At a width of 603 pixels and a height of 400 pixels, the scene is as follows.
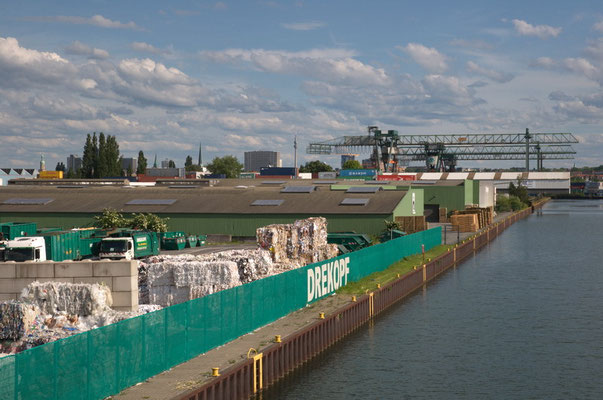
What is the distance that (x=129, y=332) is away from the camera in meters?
22.8

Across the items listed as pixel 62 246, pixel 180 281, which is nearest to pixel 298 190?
pixel 62 246

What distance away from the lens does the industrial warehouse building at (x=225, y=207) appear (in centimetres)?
7862

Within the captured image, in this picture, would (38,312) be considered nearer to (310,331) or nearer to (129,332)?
(129,332)

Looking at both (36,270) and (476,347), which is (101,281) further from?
(476,347)

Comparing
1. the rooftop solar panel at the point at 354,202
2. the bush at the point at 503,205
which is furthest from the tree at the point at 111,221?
the bush at the point at 503,205

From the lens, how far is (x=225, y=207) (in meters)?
82.2

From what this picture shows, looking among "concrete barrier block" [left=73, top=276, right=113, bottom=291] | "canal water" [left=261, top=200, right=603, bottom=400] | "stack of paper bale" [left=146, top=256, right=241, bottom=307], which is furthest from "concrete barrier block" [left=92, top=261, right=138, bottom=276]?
"canal water" [left=261, top=200, right=603, bottom=400]

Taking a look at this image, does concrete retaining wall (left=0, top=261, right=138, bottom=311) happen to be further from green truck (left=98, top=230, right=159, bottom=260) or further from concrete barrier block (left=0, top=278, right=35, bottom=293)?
green truck (left=98, top=230, right=159, bottom=260)

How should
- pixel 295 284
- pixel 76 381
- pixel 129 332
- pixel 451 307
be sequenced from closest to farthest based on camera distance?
pixel 76 381 → pixel 129 332 → pixel 295 284 → pixel 451 307

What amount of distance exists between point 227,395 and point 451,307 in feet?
90.0

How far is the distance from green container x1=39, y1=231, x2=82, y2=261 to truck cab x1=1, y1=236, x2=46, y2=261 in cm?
164

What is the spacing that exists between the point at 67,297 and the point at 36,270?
3.26 m

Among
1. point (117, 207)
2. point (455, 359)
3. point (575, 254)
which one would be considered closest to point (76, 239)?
point (117, 207)

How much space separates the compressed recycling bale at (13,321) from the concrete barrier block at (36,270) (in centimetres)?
584
